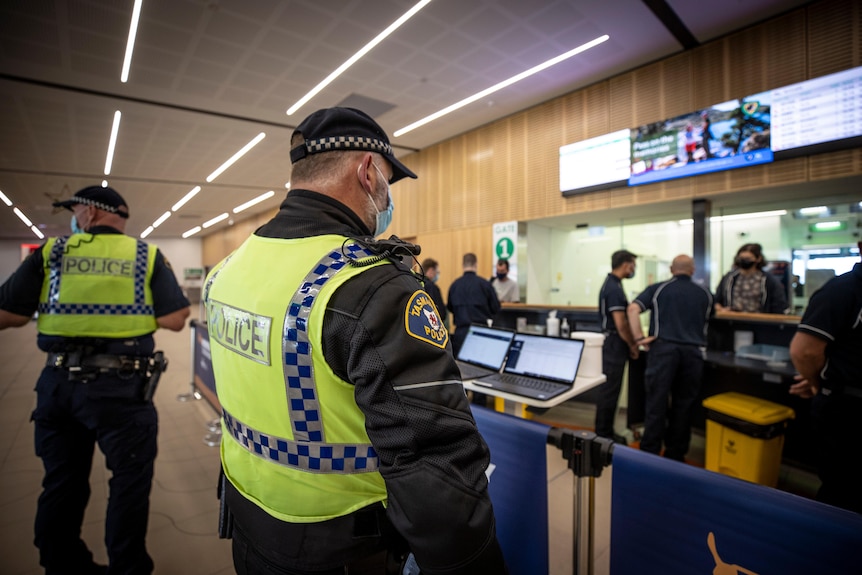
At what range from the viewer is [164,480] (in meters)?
2.80

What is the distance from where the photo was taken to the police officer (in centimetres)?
321

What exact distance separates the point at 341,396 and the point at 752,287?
4857 mm

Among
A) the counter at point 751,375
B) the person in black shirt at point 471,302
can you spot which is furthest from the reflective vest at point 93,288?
the person in black shirt at point 471,302

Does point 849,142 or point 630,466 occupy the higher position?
point 849,142

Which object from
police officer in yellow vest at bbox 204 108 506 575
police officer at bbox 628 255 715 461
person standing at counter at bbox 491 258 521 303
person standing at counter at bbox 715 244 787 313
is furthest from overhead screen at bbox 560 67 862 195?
police officer in yellow vest at bbox 204 108 506 575

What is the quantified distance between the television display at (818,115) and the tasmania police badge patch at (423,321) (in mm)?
4662

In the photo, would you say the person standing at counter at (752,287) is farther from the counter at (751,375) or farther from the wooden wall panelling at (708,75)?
the wooden wall panelling at (708,75)

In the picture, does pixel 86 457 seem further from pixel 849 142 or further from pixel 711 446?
pixel 849 142

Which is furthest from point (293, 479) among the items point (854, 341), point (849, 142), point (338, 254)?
point (849, 142)

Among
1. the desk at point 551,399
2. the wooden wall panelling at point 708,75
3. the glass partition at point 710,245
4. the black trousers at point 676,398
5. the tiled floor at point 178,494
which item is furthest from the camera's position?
the glass partition at point 710,245

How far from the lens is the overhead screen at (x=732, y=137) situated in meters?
→ 3.59

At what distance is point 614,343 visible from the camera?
3775 millimetres

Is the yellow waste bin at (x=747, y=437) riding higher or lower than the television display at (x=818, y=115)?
lower

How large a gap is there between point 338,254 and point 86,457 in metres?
1.85
